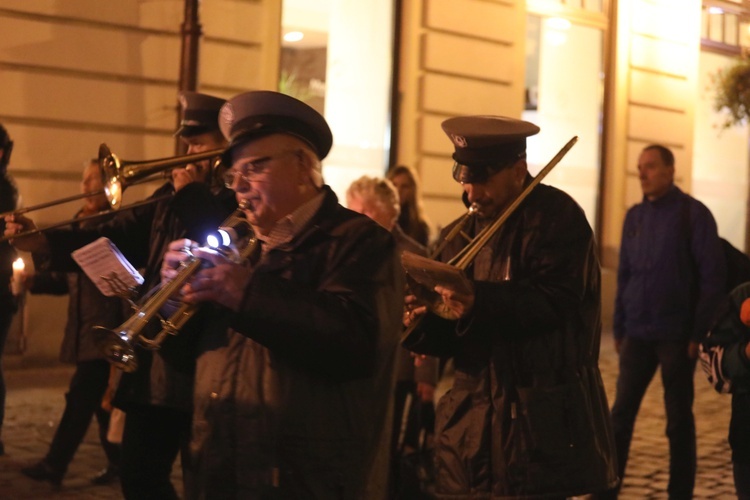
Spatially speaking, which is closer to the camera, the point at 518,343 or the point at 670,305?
the point at 518,343

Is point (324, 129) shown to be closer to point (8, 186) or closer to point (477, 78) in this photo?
point (8, 186)

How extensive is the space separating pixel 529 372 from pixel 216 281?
1576mm

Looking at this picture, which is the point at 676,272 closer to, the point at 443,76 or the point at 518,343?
the point at 518,343

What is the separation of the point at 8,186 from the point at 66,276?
0.61 meters

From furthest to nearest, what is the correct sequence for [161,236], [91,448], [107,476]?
[91,448] → [107,476] → [161,236]

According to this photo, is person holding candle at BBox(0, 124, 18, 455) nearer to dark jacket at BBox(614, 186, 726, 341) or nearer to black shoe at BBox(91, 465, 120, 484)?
black shoe at BBox(91, 465, 120, 484)

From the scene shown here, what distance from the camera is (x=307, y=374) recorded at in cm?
311

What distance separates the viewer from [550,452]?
162 inches

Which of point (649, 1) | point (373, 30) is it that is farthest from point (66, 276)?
point (649, 1)

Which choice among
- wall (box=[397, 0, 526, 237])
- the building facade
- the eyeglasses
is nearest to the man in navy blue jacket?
the eyeglasses

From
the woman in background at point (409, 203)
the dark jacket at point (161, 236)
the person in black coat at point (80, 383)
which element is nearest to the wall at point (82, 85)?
the woman in background at point (409, 203)

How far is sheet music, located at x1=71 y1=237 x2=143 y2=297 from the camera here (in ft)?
13.4

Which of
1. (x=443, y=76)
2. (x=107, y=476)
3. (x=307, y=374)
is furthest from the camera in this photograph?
(x=443, y=76)

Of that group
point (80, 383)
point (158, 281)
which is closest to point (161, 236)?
point (158, 281)
